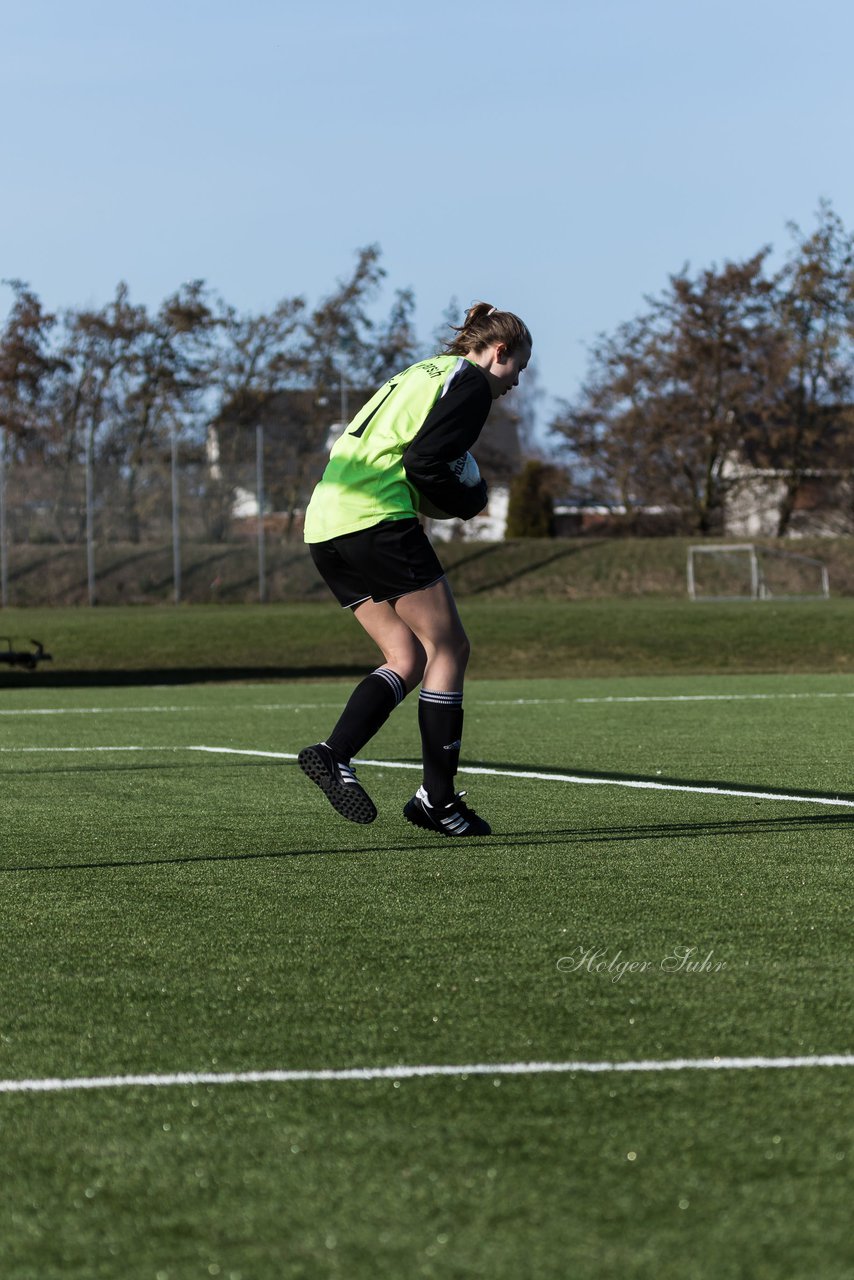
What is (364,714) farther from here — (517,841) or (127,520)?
(127,520)

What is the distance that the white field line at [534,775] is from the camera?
7.59 metres

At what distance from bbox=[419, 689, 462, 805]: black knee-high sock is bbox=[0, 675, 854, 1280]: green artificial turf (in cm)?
20

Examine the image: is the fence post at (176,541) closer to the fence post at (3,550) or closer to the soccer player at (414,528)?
the fence post at (3,550)

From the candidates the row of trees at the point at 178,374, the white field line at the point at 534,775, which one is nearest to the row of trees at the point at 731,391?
the row of trees at the point at 178,374

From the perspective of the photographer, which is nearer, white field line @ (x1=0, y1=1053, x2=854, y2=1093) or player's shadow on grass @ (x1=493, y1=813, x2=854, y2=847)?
white field line @ (x1=0, y1=1053, x2=854, y2=1093)

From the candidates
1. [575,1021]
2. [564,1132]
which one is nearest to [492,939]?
[575,1021]

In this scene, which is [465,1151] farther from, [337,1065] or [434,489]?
[434,489]

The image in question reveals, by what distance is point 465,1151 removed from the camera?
2732mm

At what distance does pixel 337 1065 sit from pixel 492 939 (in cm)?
123

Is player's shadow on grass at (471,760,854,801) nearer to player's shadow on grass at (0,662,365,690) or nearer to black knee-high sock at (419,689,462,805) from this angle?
black knee-high sock at (419,689,462,805)

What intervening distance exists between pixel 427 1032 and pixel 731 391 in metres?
53.7

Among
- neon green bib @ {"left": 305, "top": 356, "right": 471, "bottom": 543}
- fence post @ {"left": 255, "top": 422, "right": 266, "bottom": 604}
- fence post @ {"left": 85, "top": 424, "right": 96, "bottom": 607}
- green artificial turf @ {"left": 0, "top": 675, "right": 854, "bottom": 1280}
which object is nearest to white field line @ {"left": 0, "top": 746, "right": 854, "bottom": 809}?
green artificial turf @ {"left": 0, "top": 675, "right": 854, "bottom": 1280}

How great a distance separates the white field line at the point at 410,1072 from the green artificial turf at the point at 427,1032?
0.12ft

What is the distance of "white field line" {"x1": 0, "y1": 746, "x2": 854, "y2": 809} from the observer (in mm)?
7591
